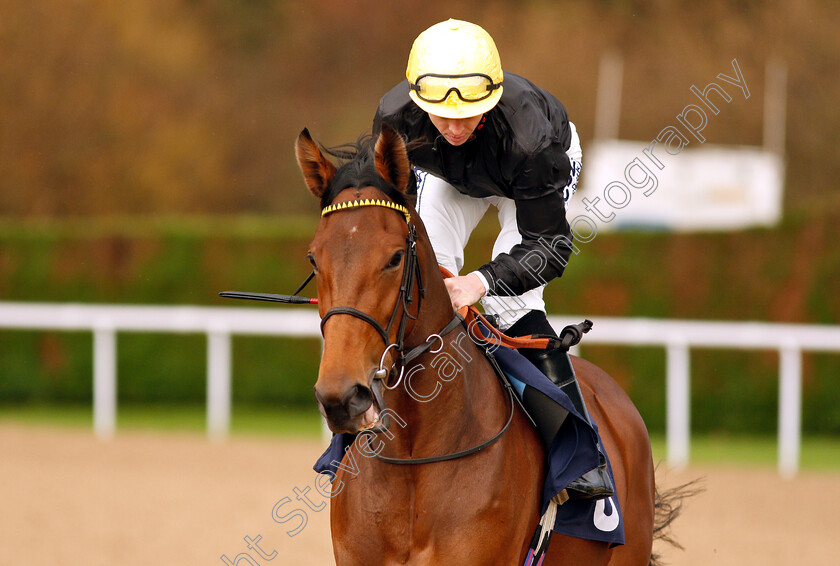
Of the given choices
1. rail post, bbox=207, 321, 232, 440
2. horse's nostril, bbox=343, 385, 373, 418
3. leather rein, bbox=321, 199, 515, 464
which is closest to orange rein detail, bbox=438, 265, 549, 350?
leather rein, bbox=321, 199, 515, 464

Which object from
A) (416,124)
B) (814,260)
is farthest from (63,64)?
(416,124)

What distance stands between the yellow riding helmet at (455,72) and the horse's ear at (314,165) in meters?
0.46

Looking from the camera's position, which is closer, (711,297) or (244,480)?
(244,480)

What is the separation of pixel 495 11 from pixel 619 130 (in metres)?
4.30

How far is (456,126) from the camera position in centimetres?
325

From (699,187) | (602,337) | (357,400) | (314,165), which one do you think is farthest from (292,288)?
(357,400)

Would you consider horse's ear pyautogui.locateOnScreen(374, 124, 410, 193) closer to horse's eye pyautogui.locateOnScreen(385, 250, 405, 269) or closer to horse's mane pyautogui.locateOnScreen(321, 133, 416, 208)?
Answer: horse's mane pyautogui.locateOnScreen(321, 133, 416, 208)

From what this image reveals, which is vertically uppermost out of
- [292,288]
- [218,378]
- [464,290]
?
[292,288]

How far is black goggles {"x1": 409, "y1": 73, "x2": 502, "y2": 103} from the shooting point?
10.4ft

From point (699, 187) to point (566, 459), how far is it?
12.3 m

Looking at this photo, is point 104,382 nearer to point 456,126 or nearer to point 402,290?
point 456,126

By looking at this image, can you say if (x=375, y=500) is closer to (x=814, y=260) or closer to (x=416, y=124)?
(x=416, y=124)

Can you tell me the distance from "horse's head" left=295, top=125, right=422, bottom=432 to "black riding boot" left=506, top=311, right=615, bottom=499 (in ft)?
2.56

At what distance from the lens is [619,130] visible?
1731 centimetres
